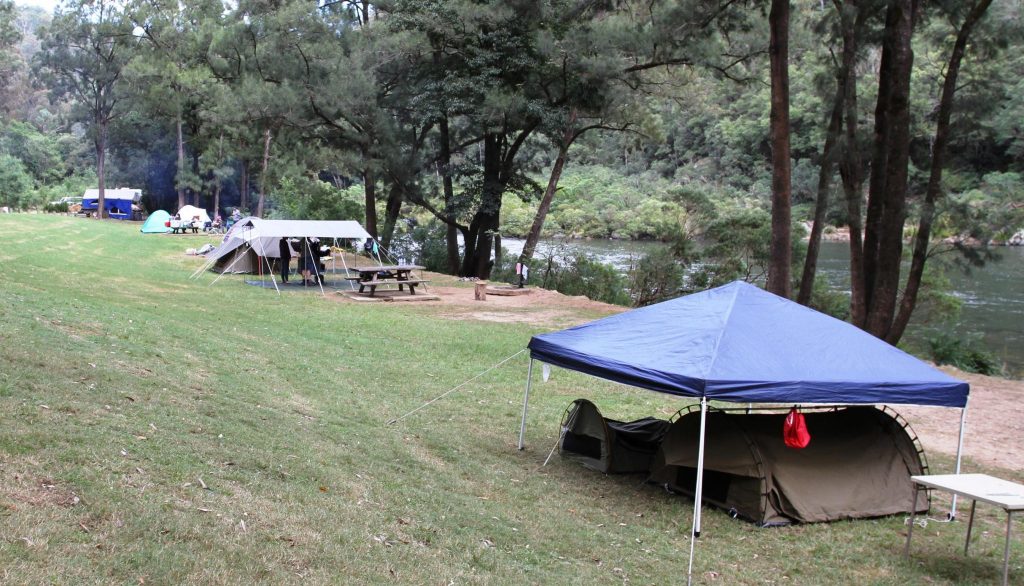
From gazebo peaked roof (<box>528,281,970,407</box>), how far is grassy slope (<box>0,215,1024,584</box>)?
1219 mm

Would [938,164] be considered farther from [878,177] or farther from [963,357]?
[963,357]

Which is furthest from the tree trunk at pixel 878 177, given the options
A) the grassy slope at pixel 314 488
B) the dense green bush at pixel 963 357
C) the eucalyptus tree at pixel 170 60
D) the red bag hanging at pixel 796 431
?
the eucalyptus tree at pixel 170 60

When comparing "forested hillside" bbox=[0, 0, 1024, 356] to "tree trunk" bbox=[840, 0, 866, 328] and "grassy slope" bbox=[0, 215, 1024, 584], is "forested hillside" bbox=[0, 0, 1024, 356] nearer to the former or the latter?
"tree trunk" bbox=[840, 0, 866, 328]

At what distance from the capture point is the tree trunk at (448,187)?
31.1 meters

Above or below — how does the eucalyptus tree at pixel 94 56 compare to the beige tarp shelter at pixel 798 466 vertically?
above

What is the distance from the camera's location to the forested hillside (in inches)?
698

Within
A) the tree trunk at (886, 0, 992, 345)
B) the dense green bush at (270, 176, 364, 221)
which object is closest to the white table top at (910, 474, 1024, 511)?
the tree trunk at (886, 0, 992, 345)

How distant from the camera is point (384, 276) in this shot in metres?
24.0

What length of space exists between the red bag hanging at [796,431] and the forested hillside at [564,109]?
10.3 meters

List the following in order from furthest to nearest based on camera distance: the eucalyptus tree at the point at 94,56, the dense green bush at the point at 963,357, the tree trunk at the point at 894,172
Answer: the eucalyptus tree at the point at 94,56, the dense green bush at the point at 963,357, the tree trunk at the point at 894,172

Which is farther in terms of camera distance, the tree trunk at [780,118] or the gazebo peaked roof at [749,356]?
the tree trunk at [780,118]

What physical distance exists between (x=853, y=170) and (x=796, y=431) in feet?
44.0

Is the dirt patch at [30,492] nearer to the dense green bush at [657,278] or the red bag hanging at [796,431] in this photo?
the red bag hanging at [796,431]

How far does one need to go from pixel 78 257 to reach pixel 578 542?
2320 centimetres
